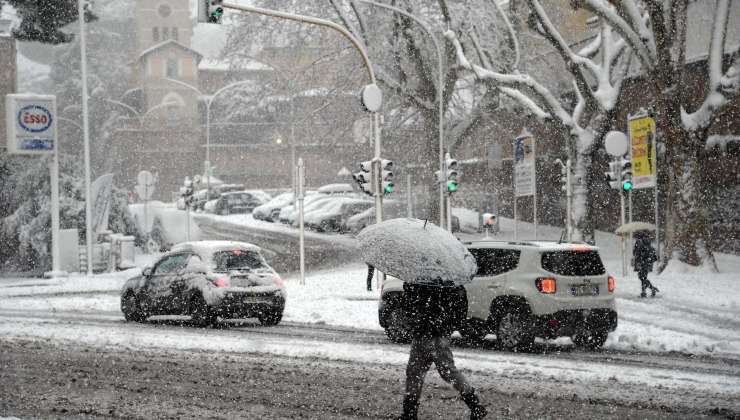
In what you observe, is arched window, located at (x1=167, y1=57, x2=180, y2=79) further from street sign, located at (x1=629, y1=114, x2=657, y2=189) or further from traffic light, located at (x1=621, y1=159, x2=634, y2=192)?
traffic light, located at (x1=621, y1=159, x2=634, y2=192)

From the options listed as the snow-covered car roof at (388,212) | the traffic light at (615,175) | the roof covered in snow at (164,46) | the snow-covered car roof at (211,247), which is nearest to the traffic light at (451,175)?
the traffic light at (615,175)

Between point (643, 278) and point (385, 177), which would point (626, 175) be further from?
point (385, 177)

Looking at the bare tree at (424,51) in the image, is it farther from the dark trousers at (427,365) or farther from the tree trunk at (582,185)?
the dark trousers at (427,365)

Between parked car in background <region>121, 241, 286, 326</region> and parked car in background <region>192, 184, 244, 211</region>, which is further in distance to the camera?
parked car in background <region>192, 184, 244, 211</region>

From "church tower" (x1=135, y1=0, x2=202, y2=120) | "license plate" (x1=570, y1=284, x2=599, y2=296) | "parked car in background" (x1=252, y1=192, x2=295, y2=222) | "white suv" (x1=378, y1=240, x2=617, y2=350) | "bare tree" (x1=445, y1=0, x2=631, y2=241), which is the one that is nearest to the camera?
"white suv" (x1=378, y1=240, x2=617, y2=350)

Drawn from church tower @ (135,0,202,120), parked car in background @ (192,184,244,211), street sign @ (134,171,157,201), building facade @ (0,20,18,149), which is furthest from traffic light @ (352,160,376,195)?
church tower @ (135,0,202,120)

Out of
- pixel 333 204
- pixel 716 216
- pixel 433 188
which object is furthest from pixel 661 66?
pixel 333 204

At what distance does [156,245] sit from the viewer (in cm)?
4331

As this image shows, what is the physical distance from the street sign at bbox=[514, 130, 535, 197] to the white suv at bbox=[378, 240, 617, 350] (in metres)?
14.4

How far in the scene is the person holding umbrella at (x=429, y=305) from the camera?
7.96m

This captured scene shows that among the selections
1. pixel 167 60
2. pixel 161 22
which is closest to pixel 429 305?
pixel 167 60

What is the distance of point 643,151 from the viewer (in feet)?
88.6

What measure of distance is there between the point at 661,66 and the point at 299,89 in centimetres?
1632

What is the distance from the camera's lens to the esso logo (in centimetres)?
3309
